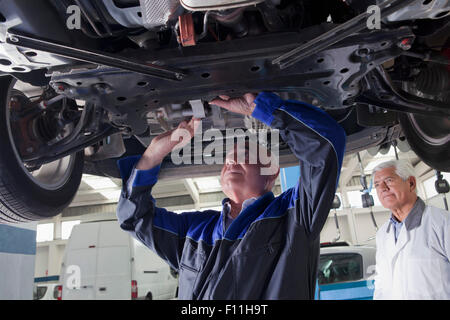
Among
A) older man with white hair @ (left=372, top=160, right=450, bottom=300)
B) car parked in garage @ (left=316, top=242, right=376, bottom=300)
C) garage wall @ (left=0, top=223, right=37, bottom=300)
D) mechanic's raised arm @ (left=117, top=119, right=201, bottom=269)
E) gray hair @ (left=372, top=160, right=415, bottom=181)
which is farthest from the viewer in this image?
car parked in garage @ (left=316, top=242, right=376, bottom=300)

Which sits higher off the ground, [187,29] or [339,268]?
[187,29]

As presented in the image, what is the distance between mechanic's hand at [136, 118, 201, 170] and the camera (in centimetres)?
155

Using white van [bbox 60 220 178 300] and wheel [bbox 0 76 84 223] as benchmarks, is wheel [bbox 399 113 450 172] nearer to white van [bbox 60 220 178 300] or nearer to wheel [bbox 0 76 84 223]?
wheel [bbox 0 76 84 223]

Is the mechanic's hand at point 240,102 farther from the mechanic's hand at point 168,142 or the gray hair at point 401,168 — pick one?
the gray hair at point 401,168

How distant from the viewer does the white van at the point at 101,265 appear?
6012mm

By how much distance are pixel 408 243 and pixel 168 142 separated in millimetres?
1596

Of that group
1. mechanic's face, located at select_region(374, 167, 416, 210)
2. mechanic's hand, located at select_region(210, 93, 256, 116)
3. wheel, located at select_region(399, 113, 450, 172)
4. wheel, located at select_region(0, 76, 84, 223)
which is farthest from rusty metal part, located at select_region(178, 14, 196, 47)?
mechanic's face, located at select_region(374, 167, 416, 210)

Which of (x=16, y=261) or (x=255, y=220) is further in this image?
(x=16, y=261)

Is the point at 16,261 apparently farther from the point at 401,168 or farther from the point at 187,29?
the point at 401,168

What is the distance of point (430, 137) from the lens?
6.40 ft

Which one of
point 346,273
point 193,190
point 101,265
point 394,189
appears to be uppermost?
point 193,190

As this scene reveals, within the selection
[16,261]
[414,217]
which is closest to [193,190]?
[16,261]

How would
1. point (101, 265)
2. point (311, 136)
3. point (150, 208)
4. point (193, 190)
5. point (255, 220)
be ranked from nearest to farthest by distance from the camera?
point (311, 136) < point (255, 220) < point (150, 208) < point (101, 265) < point (193, 190)
